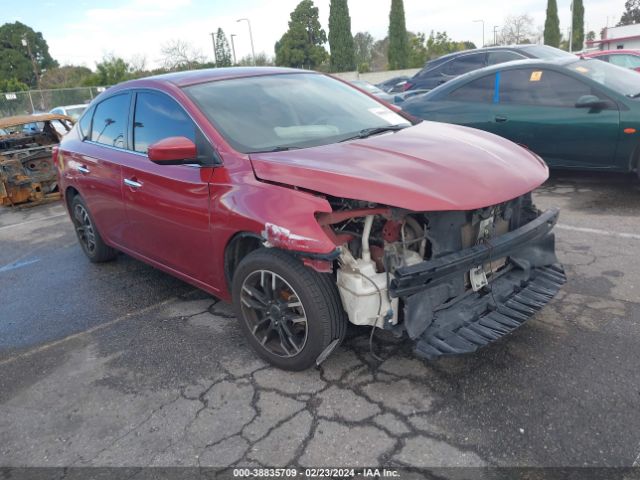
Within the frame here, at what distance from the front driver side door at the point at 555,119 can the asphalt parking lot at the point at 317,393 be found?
1.86m

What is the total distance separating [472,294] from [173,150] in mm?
1873

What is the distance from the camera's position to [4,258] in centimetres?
602

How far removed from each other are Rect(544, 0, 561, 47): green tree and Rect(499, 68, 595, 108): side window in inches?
1896

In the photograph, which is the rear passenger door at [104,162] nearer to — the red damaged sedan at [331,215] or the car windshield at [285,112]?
the red damaged sedan at [331,215]

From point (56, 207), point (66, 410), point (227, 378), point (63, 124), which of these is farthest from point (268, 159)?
point (63, 124)

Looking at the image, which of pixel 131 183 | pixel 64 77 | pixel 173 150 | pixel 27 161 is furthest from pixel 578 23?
pixel 173 150

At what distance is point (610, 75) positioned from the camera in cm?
602

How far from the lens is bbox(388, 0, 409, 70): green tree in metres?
39.6

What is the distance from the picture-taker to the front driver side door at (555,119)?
562cm

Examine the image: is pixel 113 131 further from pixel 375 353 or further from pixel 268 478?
pixel 268 478

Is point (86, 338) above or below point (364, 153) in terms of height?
below

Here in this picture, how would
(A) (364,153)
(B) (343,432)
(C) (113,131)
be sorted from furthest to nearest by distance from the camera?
1. (C) (113,131)
2. (A) (364,153)
3. (B) (343,432)

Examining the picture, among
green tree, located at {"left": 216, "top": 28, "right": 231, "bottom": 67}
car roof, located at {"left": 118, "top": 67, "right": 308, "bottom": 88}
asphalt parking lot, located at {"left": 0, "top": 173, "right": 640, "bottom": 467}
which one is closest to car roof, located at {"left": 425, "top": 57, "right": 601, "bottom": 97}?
asphalt parking lot, located at {"left": 0, "top": 173, "right": 640, "bottom": 467}

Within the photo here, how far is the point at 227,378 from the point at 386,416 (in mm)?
984
